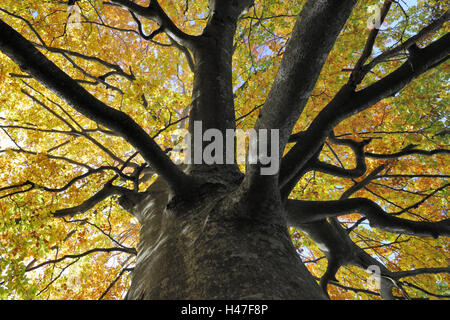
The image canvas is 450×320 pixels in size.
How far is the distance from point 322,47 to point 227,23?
343 centimetres

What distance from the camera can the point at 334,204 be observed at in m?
2.38

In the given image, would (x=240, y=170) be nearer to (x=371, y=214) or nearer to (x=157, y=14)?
(x=371, y=214)

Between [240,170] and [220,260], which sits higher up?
[240,170]

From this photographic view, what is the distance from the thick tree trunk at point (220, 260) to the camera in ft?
3.67

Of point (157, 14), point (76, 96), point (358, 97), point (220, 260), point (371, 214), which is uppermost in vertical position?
point (157, 14)

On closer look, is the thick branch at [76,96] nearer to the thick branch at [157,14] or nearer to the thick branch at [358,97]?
the thick branch at [358,97]

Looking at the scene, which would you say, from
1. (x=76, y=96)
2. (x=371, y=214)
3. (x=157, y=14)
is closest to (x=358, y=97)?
(x=371, y=214)

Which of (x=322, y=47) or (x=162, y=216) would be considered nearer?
(x=322, y=47)

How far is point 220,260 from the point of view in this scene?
49.7 inches

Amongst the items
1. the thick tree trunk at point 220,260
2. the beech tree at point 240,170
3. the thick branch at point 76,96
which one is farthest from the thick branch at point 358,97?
the thick branch at point 76,96

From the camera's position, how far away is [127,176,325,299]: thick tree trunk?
1.12 m

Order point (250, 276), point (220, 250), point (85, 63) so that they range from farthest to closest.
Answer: point (85, 63), point (220, 250), point (250, 276)
